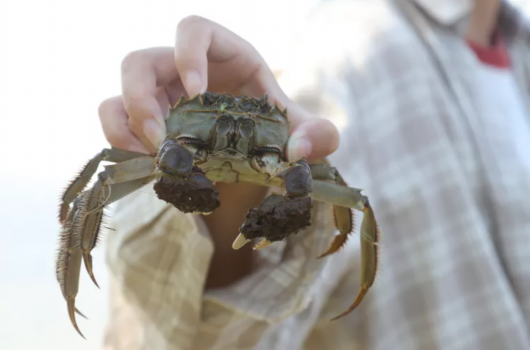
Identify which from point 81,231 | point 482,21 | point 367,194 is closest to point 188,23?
point 81,231

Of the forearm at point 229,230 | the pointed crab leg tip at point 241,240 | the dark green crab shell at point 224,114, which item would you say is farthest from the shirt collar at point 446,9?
the pointed crab leg tip at point 241,240

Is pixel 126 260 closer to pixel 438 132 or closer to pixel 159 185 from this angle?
pixel 159 185

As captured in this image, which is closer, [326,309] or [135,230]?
[135,230]

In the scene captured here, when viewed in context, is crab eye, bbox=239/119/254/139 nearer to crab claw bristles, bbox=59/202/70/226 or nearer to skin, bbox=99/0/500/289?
skin, bbox=99/0/500/289

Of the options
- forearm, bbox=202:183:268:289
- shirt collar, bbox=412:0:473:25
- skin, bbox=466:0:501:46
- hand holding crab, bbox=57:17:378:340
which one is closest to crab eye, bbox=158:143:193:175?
hand holding crab, bbox=57:17:378:340

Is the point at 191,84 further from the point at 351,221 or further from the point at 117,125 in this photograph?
the point at 351,221

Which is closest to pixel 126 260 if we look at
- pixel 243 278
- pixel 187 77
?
pixel 243 278

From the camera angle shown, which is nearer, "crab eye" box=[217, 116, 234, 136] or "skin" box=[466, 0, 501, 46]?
"crab eye" box=[217, 116, 234, 136]
